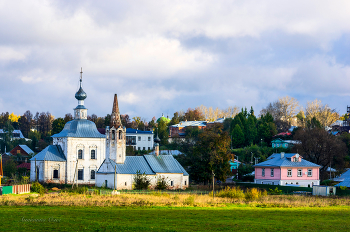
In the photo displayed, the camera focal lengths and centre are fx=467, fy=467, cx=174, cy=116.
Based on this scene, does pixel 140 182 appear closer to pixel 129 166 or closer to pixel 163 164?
pixel 129 166

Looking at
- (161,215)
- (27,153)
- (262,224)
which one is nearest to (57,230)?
(161,215)

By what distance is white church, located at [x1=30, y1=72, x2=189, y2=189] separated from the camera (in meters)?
54.2

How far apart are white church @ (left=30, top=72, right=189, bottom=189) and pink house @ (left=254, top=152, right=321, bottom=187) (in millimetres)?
10413

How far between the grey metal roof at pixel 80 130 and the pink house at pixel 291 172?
2284cm

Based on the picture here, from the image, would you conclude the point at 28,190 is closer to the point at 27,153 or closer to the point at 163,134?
the point at 27,153

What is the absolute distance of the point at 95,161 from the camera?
6353 cm

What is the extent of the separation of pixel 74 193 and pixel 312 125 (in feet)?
186

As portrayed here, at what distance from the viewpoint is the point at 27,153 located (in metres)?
86.4

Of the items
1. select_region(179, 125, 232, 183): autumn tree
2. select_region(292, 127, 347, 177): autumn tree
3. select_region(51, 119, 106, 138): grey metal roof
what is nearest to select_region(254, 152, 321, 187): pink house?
select_region(179, 125, 232, 183): autumn tree

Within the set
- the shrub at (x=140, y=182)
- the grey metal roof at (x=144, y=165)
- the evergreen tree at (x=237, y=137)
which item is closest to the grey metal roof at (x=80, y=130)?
the grey metal roof at (x=144, y=165)

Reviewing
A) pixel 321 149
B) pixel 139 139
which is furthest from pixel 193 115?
pixel 321 149

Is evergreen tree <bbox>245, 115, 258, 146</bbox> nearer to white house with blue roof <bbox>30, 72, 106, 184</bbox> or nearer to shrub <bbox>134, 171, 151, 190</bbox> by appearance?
white house with blue roof <bbox>30, 72, 106, 184</bbox>

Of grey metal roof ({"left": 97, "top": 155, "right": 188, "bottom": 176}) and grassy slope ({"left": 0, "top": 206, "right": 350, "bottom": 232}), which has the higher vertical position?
grey metal roof ({"left": 97, "top": 155, "right": 188, "bottom": 176})

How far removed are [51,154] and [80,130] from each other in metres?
5.21
